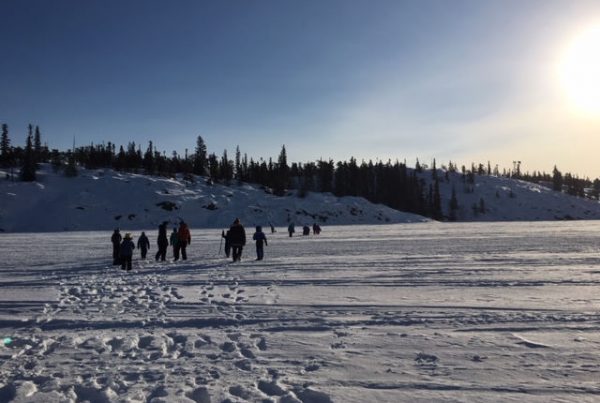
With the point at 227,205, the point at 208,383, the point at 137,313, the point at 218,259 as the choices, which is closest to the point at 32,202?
the point at 227,205

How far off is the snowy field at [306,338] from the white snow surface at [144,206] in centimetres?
5048

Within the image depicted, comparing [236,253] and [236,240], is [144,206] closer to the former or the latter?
[236,253]

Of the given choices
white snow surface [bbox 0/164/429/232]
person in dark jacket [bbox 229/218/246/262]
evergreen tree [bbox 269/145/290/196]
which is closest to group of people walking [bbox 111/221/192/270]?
person in dark jacket [bbox 229/218/246/262]

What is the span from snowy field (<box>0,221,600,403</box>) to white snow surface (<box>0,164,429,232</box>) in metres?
50.5

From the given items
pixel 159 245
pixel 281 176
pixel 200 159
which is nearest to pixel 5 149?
pixel 200 159

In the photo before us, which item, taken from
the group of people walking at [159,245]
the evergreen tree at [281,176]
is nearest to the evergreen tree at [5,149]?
the evergreen tree at [281,176]

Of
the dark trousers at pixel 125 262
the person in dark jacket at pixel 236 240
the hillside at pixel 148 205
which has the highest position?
the hillside at pixel 148 205

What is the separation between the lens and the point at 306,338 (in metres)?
6.55

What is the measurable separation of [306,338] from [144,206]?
209ft

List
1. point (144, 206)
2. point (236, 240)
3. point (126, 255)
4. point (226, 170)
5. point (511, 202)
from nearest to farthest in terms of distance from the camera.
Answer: point (126, 255) → point (236, 240) → point (144, 206) → point (226, 170) → point (511, 202)

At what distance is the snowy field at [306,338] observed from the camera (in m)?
4.72

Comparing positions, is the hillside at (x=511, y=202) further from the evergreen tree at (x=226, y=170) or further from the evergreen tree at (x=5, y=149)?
the evergreen tree at (x=5, y=149)

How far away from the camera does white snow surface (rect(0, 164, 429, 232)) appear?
59.9m

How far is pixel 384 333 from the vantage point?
673 centimetres
